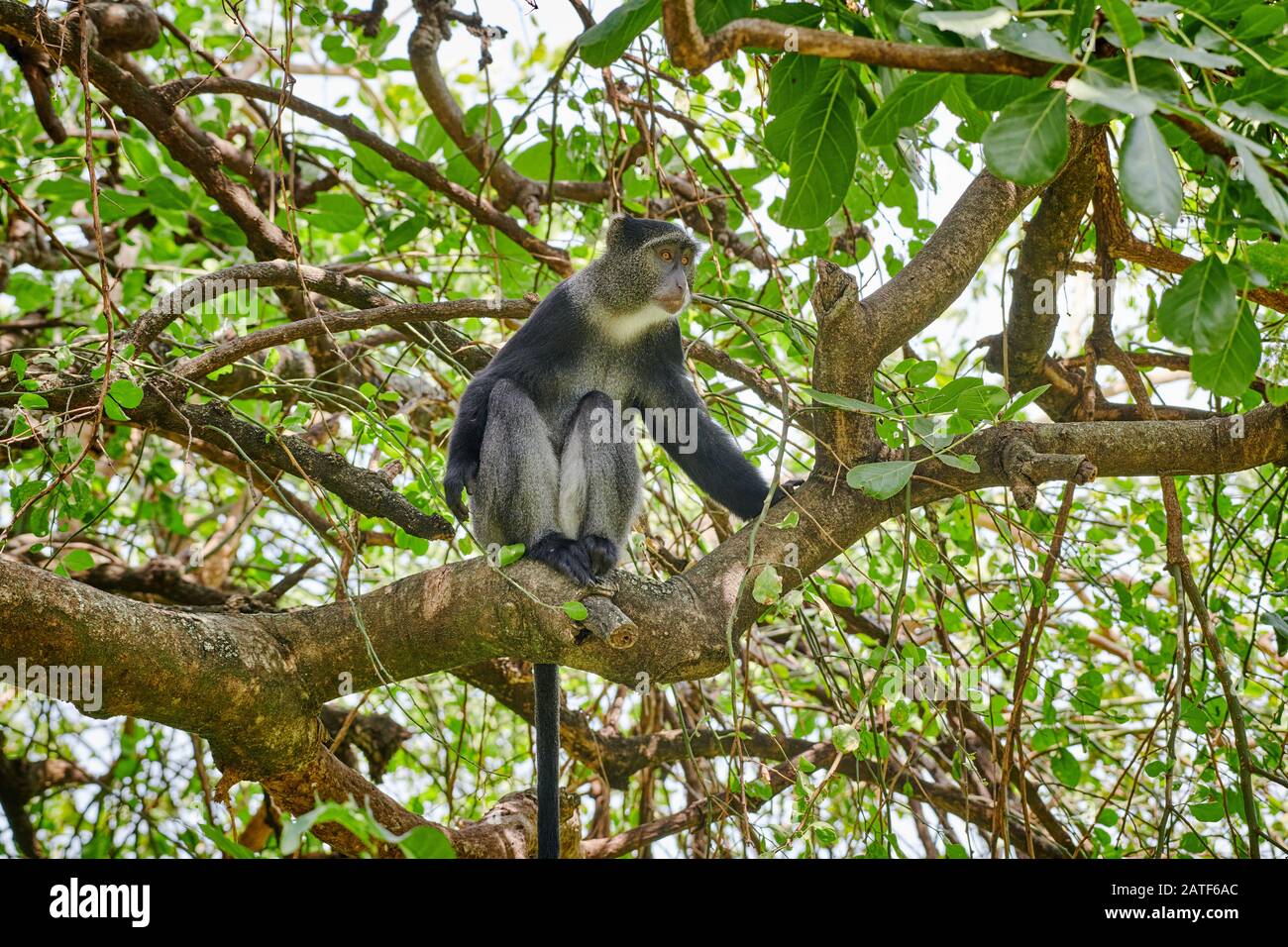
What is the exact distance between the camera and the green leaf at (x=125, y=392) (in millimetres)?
4488

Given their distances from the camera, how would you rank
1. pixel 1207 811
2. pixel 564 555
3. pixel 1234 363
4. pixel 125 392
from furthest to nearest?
pixel 564 555
pixel 1207 811
pixel 125 392
pixel 1234 363

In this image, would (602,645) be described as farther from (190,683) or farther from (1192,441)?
(1192,441)

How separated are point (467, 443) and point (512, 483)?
0.37m

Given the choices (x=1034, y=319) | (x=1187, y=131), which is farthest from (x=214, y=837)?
(x=1034, y=319)

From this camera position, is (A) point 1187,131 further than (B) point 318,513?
No

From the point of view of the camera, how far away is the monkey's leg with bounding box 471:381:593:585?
18.7ft

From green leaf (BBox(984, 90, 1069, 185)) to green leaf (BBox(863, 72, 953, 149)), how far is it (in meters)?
0.42

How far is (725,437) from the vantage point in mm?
6234

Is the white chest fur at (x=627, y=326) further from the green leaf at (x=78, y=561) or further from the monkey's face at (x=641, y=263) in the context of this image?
the green leaf at (x=78, y=561)

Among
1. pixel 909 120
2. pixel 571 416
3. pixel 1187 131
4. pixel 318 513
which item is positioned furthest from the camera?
pixel 318 513

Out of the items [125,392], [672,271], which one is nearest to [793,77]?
[125,392]

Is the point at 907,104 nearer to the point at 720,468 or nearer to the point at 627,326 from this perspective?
the point at 720,468

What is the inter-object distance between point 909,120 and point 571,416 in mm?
3564

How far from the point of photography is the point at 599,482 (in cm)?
586
